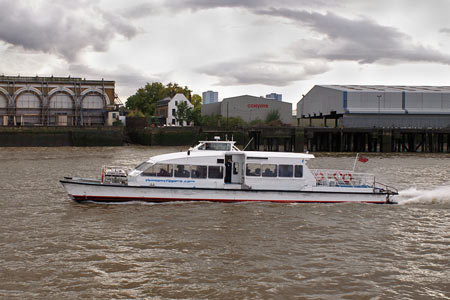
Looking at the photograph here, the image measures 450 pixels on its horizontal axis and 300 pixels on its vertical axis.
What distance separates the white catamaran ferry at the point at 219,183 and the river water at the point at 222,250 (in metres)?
0.41

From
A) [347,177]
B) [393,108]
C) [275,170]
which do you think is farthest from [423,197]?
[393,108]

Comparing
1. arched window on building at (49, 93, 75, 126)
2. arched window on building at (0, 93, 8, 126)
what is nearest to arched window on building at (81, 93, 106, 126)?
arched window on building at (49, 93, 75, 126)

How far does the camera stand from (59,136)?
6112 cm

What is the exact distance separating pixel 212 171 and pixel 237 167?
113cm

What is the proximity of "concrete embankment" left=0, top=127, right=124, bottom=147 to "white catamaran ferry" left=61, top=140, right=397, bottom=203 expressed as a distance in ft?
146

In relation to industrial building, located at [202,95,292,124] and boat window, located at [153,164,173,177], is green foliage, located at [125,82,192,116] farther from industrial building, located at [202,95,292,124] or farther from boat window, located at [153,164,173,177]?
boat window, located at [153,164,173,177]

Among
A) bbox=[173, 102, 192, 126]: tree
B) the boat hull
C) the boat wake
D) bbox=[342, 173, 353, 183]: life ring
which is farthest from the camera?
bbox=[173, 102, 192, 126]: tree

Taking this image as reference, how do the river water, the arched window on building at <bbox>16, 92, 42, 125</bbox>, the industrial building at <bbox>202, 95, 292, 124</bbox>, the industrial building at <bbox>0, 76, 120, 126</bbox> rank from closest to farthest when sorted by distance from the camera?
the river water, the industrial building at <bbox>0, 76, 120, 126</bbox>, the arched window on building at <bbox>16, 92, 42, 125</bbox>, the industrial building at <bbox>202, 95, 292, 124</bbox>

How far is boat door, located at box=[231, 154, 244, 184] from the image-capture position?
1881cm

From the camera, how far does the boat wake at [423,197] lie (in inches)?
787

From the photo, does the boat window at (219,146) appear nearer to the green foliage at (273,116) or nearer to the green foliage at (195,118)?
the green foliage at (273,116)

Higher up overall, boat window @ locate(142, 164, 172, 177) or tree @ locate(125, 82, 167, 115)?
tree @ locate(125, 82, 167, 115)

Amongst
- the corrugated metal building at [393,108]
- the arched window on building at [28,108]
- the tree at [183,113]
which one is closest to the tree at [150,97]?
the tree at [183,113]

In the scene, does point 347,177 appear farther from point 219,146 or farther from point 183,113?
point 183,113
